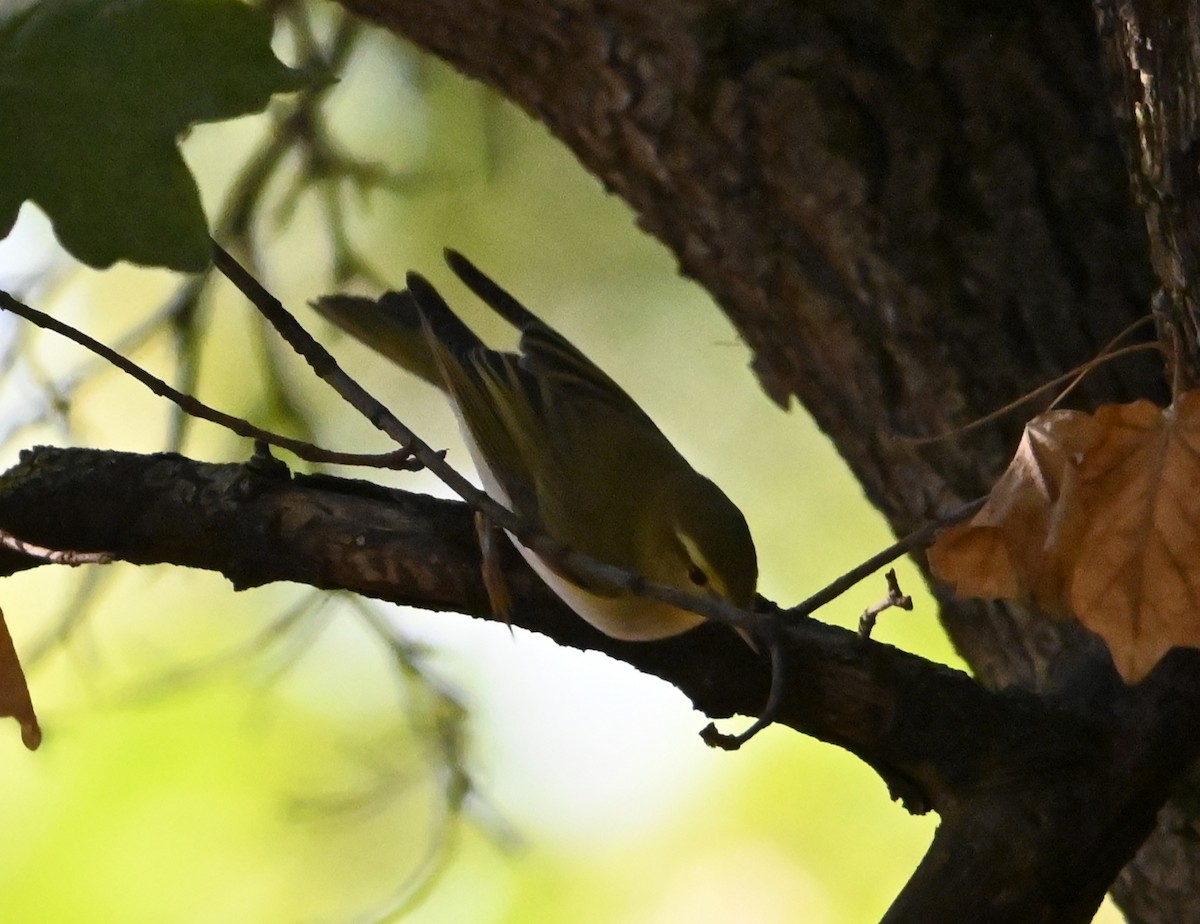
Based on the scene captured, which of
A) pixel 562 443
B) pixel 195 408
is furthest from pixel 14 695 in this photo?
pixel 562 443

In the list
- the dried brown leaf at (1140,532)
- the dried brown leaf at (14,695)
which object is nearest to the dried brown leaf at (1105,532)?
the dried brown leaf at (1140,532)

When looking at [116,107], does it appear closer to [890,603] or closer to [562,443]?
[890,603]

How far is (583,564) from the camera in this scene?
70cm

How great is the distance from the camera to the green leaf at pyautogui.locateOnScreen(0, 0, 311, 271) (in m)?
0.44

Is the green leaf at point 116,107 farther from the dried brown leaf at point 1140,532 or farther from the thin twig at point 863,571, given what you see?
the dried brown leaf at point 1140,532

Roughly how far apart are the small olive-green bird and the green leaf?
2.86ft

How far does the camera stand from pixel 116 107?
450mm

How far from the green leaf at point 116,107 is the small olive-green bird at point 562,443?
871 mm

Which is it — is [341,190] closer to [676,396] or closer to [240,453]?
[240,453]

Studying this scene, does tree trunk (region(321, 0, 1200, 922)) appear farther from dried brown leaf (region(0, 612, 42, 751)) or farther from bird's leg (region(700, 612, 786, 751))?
dried brown leaf (region(0, 612, 42, 751))

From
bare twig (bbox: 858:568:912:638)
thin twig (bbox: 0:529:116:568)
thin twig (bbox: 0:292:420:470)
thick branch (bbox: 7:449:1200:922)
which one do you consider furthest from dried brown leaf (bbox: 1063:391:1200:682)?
thin twig (bbox: 0:529:116:568)

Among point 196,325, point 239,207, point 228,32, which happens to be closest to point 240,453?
point 196,325

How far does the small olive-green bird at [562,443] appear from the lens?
134 cm

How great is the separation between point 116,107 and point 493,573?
61cm
